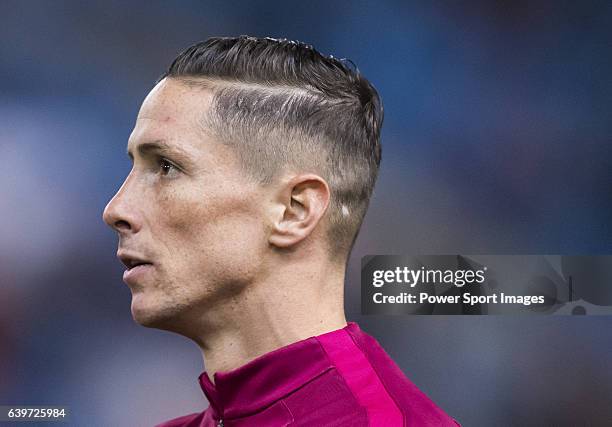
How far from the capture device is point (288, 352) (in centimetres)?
131

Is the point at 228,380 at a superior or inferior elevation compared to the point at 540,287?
inferior

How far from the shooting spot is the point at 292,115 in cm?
139

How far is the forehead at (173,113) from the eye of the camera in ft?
4.42

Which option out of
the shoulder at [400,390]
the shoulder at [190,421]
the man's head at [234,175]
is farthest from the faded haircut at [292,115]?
the shoulder at [190,421]

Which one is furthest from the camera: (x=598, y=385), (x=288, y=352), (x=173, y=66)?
(x=598, y=385)

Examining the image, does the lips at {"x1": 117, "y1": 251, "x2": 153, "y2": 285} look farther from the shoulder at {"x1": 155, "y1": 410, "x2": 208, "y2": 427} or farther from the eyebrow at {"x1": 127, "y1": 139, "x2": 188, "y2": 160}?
the shoulder at {"x1": 155, "y1": 410, "x2": 208, "y2": 427}

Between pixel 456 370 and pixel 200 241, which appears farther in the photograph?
pixel 456 370

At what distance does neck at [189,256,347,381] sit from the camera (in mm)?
1335

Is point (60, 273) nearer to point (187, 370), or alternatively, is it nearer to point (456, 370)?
point (187, 370)

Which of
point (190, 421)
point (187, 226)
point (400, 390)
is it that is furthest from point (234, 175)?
point (190, 421)

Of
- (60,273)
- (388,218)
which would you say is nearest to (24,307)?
(60,273)

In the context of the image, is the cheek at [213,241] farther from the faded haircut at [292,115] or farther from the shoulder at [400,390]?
the shoulder at [400,390]

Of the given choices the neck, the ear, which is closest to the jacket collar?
the neck

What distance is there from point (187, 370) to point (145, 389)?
0.39 ft
